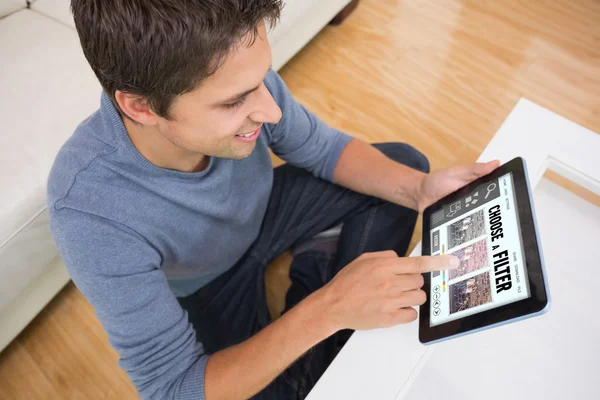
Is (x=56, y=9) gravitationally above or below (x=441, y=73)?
above

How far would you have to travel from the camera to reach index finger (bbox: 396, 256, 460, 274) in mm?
613

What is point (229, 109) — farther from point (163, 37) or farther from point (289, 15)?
point (289, 15)

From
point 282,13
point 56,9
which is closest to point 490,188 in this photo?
point 282,13

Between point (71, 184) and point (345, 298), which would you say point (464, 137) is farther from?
point (71, 184)

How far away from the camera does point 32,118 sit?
3.49 ft

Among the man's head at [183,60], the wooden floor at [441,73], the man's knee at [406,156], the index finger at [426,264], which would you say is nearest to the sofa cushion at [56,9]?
the wooden floor at [441,73]

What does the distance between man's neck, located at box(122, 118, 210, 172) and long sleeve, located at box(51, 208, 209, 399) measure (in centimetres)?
12

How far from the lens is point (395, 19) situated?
5.95 feet

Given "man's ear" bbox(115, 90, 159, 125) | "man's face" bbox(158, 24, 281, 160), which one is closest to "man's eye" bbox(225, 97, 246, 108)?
"man's face" bbox(158, 24, 281, 160)

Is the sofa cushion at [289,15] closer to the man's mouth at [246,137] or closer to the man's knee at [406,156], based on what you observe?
the man's knee at [406,156]

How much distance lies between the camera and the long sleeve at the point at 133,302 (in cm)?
64

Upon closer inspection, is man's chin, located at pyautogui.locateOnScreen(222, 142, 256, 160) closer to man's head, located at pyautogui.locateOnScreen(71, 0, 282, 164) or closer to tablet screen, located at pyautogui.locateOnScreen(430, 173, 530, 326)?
man's head, located at pyautogui.locateOnScreen(71, 0, 282, 164)


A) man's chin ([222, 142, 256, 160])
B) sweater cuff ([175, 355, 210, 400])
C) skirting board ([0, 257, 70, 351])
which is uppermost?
man's chin ([222, 142, 256, 160])

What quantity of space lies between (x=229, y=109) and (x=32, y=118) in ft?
2.22
